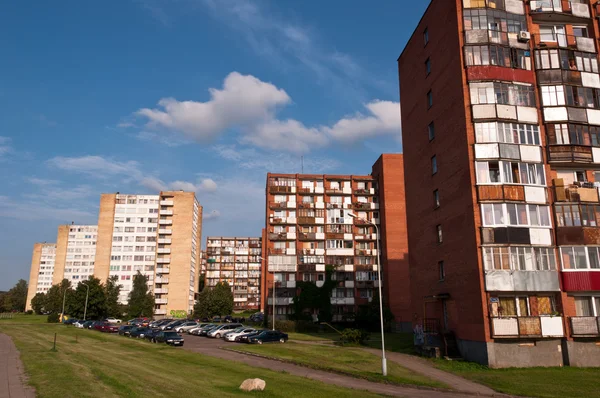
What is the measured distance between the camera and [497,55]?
Answer: 35750mm

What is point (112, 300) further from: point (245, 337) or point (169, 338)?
point (245, 337)

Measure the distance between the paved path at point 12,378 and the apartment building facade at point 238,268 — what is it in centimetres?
13415

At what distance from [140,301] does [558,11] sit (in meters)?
95.2

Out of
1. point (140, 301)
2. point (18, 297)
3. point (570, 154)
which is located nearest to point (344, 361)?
point (570, 154)

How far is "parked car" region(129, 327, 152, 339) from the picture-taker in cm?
5244

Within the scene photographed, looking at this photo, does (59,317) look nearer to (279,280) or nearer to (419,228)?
(279,280)

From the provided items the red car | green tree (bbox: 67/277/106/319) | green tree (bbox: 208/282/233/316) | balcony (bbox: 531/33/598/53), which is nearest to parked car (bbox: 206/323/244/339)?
the red car

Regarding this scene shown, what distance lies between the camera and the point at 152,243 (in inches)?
4808

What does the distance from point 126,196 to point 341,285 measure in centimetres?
7103

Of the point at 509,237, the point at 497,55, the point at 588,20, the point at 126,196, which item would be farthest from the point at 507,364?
the point at 126,196

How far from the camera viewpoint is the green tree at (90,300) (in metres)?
86.9

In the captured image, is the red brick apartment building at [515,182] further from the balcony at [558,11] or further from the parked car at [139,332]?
the parked car at [139,332]

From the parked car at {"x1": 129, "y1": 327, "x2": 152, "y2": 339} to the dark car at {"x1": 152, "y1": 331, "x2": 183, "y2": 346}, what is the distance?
15.9ft

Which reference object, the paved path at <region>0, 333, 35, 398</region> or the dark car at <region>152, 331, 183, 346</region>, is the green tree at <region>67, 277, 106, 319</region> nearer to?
the dark car at <region>152, 331, 183, 346</region>
